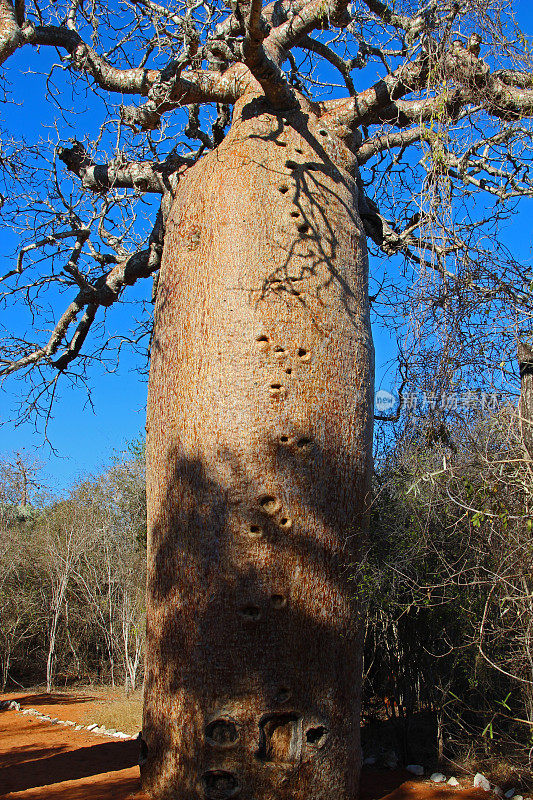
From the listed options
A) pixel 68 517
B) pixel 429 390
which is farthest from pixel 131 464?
pixel 429 390

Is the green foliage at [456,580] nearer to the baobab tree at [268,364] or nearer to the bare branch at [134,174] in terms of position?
the baobab tree at [268,364]

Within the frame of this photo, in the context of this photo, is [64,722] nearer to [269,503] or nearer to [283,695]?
[283,695]

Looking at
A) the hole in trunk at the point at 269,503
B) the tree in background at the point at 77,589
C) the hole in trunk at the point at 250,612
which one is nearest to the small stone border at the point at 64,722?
the tree in background at the point at 77,589

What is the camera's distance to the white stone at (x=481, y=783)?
10.9 feet

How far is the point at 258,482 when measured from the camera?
300cm

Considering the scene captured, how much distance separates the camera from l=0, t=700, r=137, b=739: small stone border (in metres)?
5.96

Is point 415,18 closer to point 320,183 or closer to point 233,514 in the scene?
point 320,183

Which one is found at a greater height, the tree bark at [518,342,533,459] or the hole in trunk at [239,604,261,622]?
the tree bark at [518,342,533,459]

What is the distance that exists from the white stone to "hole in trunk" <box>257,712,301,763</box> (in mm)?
1202

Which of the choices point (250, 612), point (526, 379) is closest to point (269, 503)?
point (250, 612)

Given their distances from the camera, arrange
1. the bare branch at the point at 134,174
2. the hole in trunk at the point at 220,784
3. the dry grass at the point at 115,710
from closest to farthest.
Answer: the hole in trunk at the point at 220,784 → the bare branch at the point at 134,174 → the dry grass at the point at 115,710

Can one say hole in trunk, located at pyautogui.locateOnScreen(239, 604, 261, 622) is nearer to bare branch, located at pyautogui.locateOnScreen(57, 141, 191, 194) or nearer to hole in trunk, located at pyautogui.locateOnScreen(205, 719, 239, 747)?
hole in trunk, located at pyautogui.locateOnScreen(205, 719, 239, 747)

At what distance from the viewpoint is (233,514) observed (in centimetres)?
296

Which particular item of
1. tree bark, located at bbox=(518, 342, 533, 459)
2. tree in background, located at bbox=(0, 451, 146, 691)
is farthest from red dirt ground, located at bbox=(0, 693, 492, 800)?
tree in background, located at bbox=(0, 451, 146, 691)
